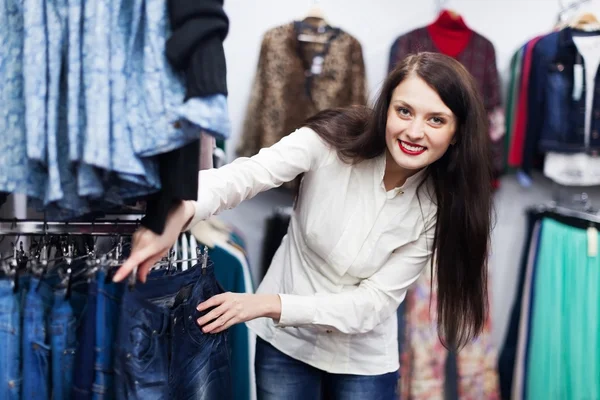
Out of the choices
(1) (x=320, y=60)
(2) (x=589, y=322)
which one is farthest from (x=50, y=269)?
(2) (x=589, y=322)

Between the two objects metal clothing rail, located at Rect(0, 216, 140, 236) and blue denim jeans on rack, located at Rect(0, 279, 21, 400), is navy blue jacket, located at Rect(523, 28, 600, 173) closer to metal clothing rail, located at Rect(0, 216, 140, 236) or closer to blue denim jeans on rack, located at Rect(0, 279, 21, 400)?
metal clothing rail, located at Rect(0, 216, 140, 236)

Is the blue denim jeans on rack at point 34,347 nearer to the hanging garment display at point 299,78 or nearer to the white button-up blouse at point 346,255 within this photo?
the white button-up blouse at point 346,255

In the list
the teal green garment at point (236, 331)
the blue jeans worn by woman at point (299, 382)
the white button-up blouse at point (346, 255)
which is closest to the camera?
the white button-up blouse at point (346, 255)

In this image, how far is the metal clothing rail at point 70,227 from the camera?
118cm

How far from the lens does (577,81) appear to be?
2.34m

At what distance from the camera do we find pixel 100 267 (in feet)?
3.44

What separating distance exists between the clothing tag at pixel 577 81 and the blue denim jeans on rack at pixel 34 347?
2.08m

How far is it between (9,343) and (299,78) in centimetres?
160

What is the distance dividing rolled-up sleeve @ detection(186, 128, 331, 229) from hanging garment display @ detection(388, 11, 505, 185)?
121 cm

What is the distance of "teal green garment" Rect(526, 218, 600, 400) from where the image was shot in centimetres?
220

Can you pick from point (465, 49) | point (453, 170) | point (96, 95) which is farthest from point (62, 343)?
point (465, 49)

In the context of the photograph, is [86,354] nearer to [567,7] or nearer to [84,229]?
[84,229]

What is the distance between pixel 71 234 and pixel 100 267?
18 centimetres

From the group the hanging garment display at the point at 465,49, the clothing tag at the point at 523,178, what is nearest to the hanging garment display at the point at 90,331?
the hanging garment display at the point at 465,49
